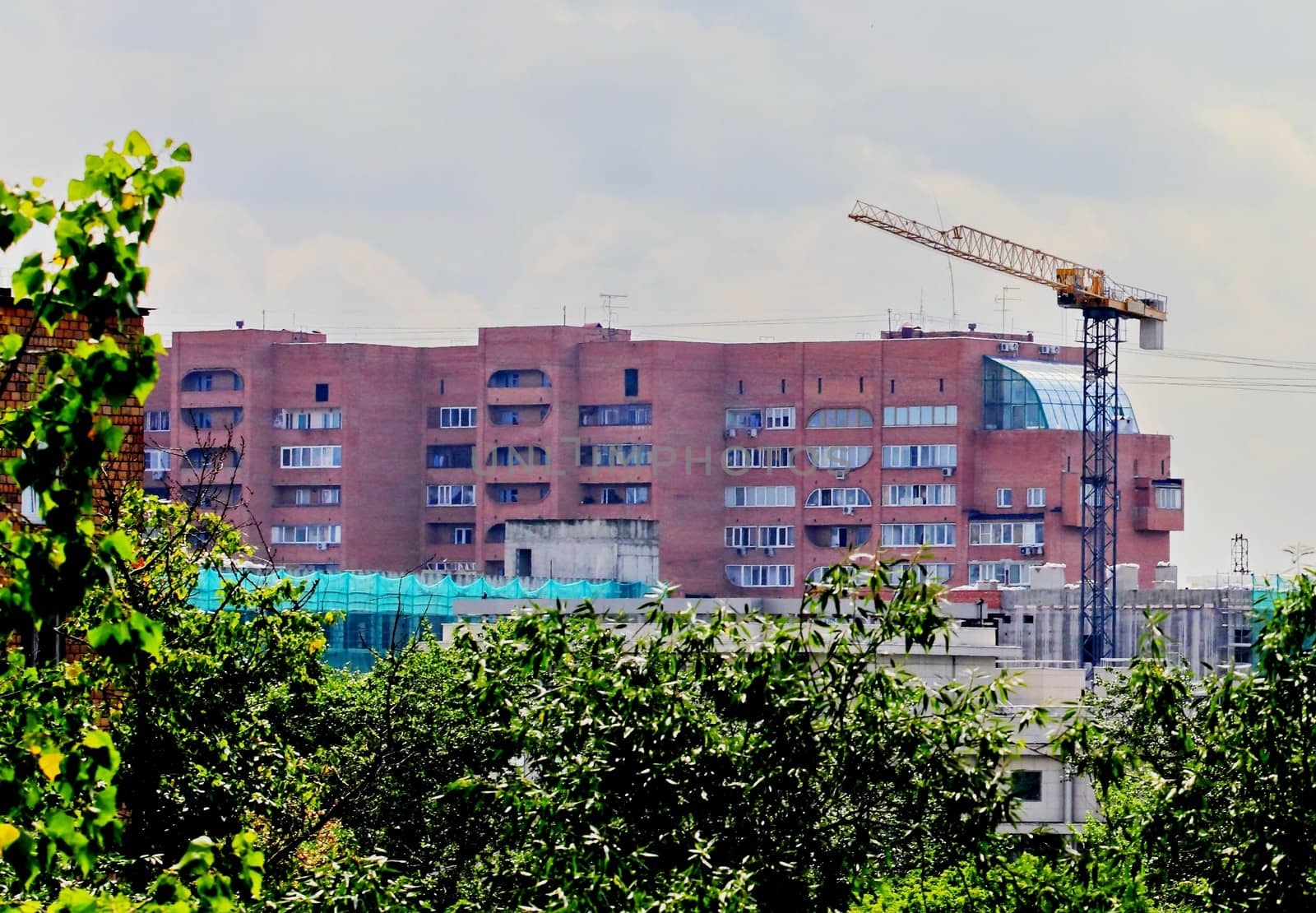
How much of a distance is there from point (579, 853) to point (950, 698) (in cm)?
327

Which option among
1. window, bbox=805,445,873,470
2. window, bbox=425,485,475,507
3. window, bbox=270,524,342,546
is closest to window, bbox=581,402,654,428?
window, bbox=425,485,475,507

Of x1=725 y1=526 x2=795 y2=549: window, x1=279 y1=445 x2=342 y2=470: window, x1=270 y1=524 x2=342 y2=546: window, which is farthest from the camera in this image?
x1=279 y1=445 x2=342 y2=470: window

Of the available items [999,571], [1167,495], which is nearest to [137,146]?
[999,571]

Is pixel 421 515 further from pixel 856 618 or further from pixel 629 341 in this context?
pixel 856 618

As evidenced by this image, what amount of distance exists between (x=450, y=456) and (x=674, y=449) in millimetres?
14591

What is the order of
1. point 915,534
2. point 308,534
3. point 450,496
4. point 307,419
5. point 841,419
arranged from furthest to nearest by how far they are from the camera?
point 450,496, point 307,419, point 308,534, point 841,419, point 915,534

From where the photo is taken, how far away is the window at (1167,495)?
133 meters

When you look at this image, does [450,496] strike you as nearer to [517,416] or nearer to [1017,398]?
[517,416]

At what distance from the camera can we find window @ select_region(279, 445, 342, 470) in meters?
136

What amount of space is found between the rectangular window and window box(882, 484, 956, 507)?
→ 1004 inches

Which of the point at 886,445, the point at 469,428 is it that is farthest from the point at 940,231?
the point at 469,428

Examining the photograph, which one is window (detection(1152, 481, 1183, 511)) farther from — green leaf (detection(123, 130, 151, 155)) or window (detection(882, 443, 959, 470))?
green leaf (detection(123, 130, 151, 155))

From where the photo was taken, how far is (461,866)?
31.0 meters

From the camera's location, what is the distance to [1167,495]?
438ft
